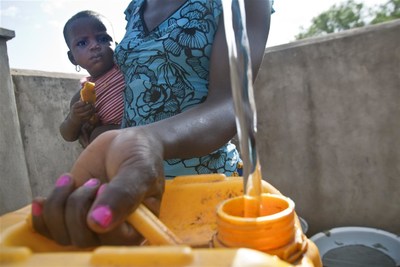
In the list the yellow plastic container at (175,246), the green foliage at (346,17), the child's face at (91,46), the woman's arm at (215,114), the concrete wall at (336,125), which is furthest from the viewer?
the green foliage at (346,17)

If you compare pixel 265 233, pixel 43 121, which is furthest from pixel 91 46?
pixel 265 233

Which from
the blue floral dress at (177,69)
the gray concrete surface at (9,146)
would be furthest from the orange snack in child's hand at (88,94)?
the gray concrete surface at (9,146)

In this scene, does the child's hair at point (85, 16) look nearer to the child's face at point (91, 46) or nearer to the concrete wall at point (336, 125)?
the child's face at point (91, 46)

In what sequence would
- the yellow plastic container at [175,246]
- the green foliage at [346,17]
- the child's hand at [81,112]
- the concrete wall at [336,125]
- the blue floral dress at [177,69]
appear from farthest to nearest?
the green foliage at [346,17]
the concrete wall at [336,125]
the child's hand at [81,112]
the blue floral dress at [177,69]
the yellow plastic container at [175,246]

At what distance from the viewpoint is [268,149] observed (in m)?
2.76

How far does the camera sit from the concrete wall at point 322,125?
235 cm

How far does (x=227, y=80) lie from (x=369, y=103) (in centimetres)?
179

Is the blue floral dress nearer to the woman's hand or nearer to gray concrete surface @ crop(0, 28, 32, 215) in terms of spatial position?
the woman's hand

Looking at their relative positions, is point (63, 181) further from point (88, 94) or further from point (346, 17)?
point (346, 17)

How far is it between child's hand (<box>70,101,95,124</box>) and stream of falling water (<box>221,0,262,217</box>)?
1038 millimetres

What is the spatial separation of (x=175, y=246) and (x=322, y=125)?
233 centimetres

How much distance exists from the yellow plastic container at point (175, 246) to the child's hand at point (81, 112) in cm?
92

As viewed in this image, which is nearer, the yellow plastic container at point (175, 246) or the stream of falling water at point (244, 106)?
the yellow plastic container at point (175, 246)

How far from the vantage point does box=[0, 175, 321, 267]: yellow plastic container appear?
14.2 inches
